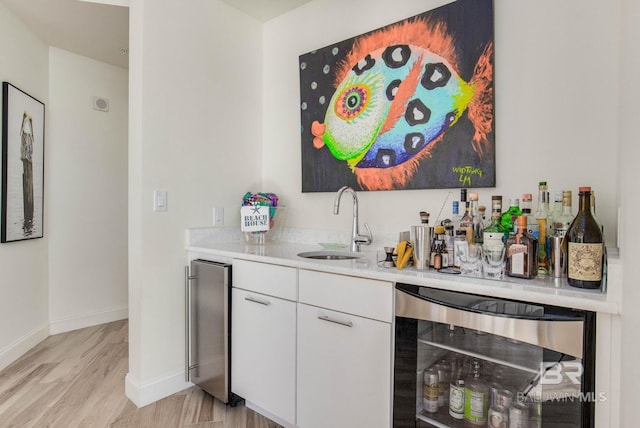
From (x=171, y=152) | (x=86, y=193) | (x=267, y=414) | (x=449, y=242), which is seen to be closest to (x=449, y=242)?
(x=449, y=242)

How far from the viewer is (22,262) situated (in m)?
2.77

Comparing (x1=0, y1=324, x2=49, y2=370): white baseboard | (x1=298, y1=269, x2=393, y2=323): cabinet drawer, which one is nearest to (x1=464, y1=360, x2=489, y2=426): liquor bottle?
(x1=298, y1=269, x2=393, y2=323): cabinet drawer

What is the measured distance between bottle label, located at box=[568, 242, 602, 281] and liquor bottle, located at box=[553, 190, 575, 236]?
178 millimetres

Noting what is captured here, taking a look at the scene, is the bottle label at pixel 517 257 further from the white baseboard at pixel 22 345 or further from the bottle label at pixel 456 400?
the white baseboard at pixel 22 345

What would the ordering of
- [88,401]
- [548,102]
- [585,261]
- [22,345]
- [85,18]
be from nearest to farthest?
1. [585,261]
2. [548,102]
3. [88,401]
4. [85,18]
5. [22,345]

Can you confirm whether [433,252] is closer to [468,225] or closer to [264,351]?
[468,225]

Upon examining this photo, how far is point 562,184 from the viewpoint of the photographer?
153cm

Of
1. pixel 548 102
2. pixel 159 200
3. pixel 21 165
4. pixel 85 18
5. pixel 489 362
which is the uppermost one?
pixel 85 18

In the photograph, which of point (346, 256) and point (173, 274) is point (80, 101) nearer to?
point (173, 274)

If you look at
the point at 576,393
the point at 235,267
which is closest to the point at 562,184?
the point at 576,393

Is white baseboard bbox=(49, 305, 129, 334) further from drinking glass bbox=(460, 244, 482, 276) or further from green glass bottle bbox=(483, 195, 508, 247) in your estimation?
green glass bottle bbox=(483, 195, 508, 247)

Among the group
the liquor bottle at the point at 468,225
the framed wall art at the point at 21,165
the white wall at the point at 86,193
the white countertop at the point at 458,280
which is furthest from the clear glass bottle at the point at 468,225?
the white wall at the point at 86,193

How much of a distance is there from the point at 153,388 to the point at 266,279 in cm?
100

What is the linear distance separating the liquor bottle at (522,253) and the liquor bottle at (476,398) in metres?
0.35
